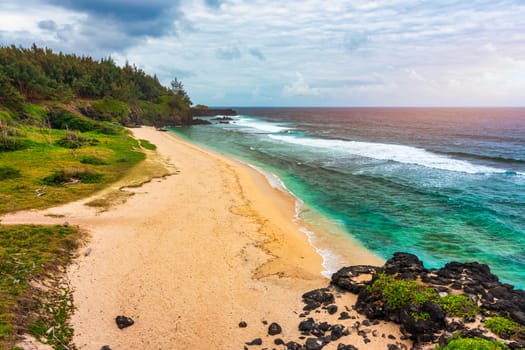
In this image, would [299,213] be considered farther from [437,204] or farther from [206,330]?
[206,330]

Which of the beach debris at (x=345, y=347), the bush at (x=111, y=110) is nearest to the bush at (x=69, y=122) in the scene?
the bush at (x=111, y=110)

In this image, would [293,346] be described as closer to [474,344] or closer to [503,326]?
[474,344]

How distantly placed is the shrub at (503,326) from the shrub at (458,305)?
0.56 metres

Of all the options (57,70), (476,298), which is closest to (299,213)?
(476,298)

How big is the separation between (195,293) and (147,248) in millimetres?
4957

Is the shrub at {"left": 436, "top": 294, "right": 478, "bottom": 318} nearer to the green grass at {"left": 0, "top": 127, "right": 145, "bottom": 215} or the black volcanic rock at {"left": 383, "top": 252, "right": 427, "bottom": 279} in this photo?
the black volcanic rock at {"left": 383, "top": 252, "right": 427, "bottom": 279}

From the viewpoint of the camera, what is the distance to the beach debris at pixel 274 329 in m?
10.6

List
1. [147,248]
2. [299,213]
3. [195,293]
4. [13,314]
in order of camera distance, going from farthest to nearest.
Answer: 1. [299,213]
2. [147,248]
3. [195,293]
4. [13,314]

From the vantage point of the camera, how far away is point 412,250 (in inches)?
728

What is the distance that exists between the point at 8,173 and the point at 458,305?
3260cm

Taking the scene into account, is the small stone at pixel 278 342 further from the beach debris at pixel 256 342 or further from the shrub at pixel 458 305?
the shrub at pixel 458 305

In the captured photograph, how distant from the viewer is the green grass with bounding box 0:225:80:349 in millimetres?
9281

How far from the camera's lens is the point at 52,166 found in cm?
2898

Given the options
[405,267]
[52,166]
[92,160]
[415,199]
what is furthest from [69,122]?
[405,267]
